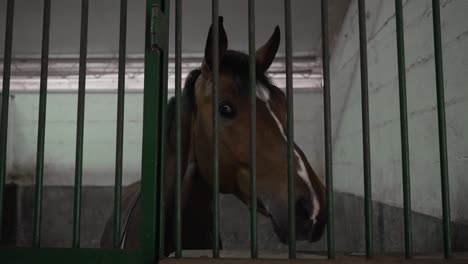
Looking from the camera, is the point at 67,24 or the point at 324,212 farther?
the point at 67,24

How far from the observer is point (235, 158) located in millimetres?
1530

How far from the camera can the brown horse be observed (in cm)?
134

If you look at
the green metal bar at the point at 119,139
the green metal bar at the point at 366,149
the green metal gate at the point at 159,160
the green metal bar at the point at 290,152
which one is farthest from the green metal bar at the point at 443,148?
the green metal bar at the point at 119,139

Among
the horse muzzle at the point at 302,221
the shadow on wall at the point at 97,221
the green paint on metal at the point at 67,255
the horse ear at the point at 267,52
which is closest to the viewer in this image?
the green paint on metal at the point at 67,255

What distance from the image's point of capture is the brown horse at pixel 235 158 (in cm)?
Answer: 134

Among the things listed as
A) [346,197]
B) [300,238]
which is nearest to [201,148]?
[300,238]

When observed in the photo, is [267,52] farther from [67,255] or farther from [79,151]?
[67,255]

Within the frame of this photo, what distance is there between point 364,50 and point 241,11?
2.78 metres

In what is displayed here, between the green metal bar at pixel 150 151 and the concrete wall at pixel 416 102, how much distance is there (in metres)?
0.99

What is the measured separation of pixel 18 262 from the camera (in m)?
0.88

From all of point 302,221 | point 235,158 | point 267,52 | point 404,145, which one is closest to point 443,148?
point 404,145

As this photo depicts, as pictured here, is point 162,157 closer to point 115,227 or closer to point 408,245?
point 115,227

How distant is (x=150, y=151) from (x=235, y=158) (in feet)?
2.21

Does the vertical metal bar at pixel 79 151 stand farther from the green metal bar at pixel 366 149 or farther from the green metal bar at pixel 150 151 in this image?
the green metal bar at pixel 366 149
